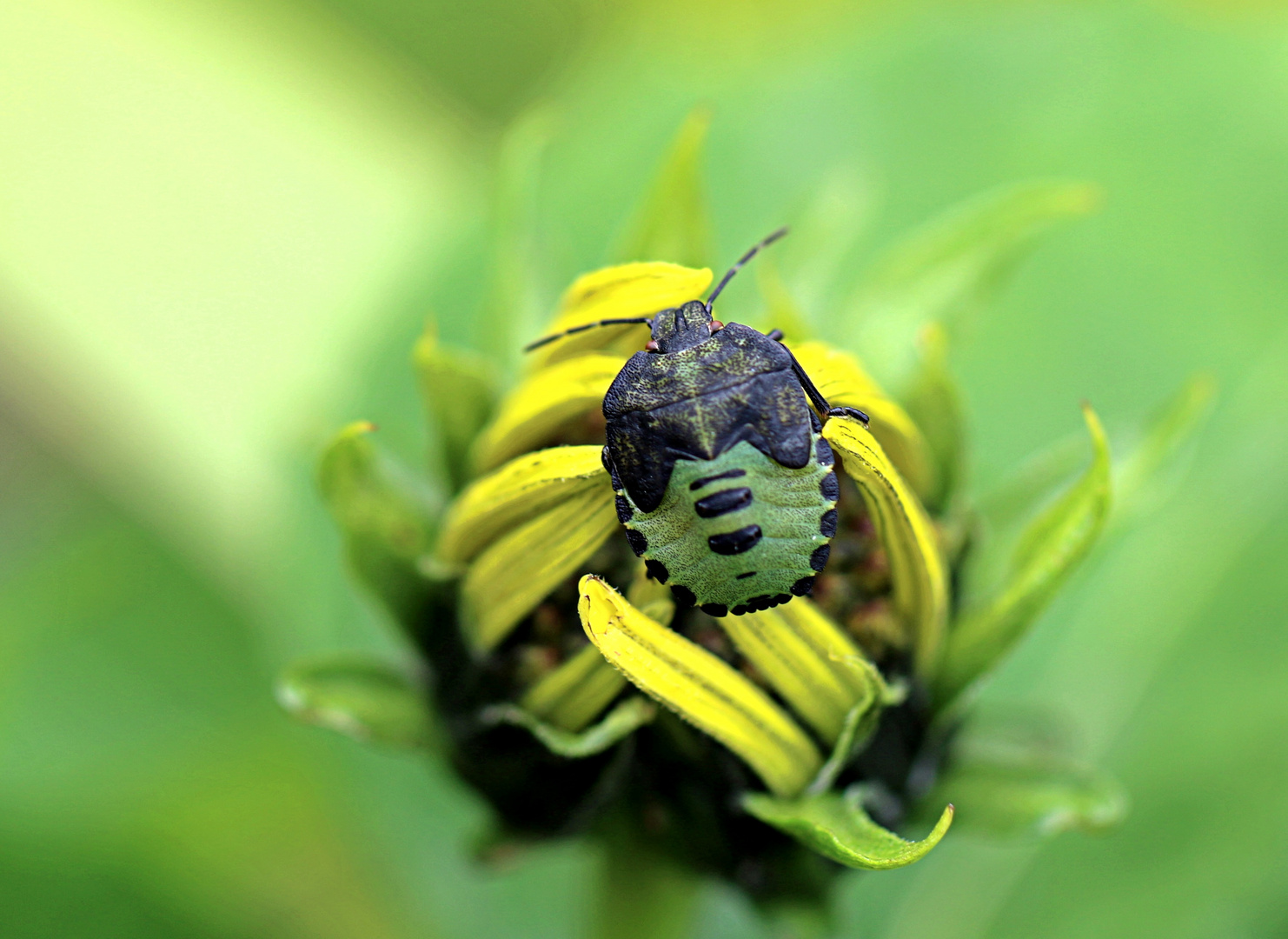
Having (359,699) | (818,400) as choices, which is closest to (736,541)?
(818,400)

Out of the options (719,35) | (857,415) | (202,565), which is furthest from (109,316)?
(857,415)

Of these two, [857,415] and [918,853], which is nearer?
[918,853]

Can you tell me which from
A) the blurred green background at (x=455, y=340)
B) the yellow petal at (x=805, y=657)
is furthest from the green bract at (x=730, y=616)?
the blurred green background at (x=455, y=340)

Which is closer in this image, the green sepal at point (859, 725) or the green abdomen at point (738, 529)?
the green abdomen at point (738, 529)

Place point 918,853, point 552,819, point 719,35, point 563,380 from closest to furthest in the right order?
point 918,853, point 563,380, point 552,819, point 719,35

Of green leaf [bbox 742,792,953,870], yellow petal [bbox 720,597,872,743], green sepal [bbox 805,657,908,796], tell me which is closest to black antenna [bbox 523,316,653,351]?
yellow petal [bbox 720,597,872,743]

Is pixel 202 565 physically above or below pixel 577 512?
below

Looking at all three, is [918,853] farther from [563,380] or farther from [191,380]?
[191,380]

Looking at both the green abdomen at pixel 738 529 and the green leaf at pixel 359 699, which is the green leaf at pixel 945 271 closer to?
the green abdomen at pixel 738 529
